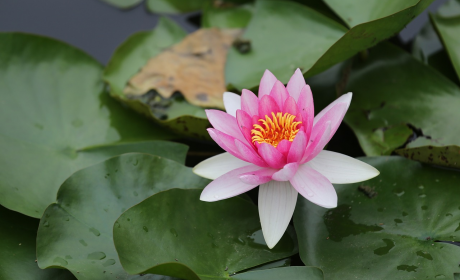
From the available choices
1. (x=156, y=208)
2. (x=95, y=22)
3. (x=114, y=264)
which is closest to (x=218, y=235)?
(x=156, y=208)

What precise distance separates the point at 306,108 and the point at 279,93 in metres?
0.12

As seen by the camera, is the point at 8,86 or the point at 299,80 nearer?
the point at 299,80

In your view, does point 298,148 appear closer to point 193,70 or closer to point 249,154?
point 249,154

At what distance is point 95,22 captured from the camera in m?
2.57

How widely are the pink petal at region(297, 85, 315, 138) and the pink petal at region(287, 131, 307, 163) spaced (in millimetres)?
87

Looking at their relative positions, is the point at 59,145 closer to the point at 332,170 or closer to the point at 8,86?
the point at 8,86

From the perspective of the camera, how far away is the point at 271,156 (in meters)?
1.24

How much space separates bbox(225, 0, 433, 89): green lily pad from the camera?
1890 mm

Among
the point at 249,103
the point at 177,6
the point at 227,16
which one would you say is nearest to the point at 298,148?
the point at 249,103

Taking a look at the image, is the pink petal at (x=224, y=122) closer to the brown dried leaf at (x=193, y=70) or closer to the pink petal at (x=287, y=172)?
the pink petal at (x=287, y=172)

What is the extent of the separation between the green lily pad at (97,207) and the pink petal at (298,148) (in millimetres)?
450

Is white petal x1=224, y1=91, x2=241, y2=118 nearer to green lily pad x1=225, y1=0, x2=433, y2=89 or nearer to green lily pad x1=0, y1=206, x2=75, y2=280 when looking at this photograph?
green lily pad x1=225, y1=0, x2=433, y2=89

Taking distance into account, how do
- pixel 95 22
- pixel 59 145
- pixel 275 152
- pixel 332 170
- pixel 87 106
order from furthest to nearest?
1. pixel 95 22
2. pixel 87 106
3. pixel 59 145
4. pixel 332 170
5. pixel 275 152

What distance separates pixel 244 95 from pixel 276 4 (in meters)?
0.97
